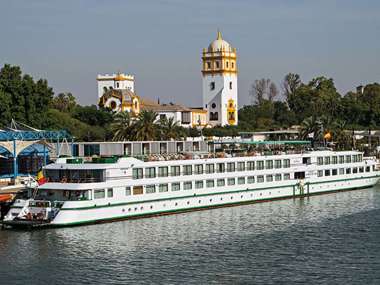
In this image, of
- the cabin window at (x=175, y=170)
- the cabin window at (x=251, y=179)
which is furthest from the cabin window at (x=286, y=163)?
the cabin window at (x=175, y=170)

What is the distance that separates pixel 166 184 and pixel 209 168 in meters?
5.02

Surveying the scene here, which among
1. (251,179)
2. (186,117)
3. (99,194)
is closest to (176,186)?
(99,194)

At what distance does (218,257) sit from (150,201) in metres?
14.8

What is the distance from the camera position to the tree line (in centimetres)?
9044

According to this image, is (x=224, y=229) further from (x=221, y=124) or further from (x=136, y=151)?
(x=221, y=124)

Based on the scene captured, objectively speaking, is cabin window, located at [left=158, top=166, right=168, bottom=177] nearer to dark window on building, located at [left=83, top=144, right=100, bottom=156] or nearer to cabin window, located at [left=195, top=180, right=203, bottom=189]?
cabin window, located at [left=195, top=180, right=203, bottom=189]

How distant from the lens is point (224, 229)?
48.9 meters

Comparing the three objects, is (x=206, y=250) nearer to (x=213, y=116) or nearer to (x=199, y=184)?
(x=199, y=184)

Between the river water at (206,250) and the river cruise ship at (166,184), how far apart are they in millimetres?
1336

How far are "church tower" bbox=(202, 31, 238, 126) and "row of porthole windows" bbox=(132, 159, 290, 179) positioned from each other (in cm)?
7710

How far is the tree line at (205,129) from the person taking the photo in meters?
90.4

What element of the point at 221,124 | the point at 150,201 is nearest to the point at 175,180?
the point at 150,201

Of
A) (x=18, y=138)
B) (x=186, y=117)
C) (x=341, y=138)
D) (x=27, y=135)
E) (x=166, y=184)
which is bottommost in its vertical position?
(x=166, y=184)

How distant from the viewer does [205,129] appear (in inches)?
4877
